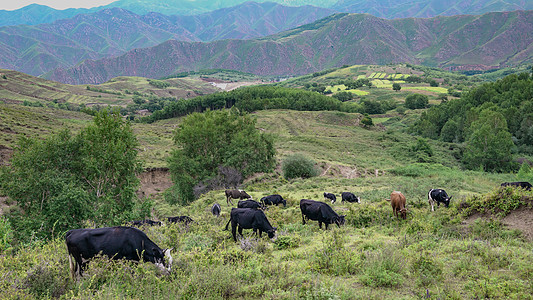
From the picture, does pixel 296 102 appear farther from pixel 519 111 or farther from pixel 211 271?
pixel 211 271

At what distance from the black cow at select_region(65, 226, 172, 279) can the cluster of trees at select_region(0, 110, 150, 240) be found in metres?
9.43

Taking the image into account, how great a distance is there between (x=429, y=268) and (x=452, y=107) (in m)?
101

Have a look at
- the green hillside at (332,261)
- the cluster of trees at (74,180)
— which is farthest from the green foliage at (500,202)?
the cluster of trees at (74,180)

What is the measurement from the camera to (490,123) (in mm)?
62562

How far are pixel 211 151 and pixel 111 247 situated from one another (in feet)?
93.7

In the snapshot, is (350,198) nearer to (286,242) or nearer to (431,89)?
(286,242)

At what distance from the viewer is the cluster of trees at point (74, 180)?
16.4 m

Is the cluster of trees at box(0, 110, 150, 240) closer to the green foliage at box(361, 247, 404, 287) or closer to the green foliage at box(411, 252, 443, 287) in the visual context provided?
the green foliage at box(361, 247, 404, 287)

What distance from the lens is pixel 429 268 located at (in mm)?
7809

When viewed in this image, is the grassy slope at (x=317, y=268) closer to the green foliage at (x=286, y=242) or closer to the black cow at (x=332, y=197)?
the green foliage at (x=286, y=242)

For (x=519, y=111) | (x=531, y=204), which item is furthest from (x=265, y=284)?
(x=519, y=111)

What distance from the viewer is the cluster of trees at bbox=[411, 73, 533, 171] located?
183 feet

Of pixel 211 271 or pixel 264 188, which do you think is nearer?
pixel 211 271

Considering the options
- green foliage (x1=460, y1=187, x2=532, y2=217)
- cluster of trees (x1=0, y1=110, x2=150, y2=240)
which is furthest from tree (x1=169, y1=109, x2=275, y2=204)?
green foliage (x1=460, y1=187, x2=532, y2=217)
